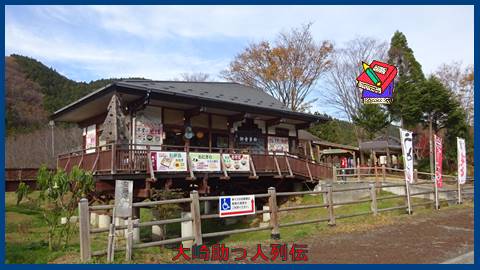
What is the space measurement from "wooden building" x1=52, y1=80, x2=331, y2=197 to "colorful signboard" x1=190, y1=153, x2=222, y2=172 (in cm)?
3

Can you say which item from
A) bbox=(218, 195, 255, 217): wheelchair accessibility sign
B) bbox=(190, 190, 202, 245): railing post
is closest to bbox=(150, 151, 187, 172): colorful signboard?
bbox=(218, 195, 255, 217): wheelchair accessibility sign

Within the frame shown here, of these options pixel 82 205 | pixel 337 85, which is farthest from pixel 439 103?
pixel 82 205

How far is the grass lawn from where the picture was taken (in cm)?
753

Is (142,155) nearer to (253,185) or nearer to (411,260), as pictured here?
(253,185)

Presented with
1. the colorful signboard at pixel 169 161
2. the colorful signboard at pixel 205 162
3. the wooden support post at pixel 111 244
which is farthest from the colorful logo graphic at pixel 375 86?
Answer: the wooden support post at pixel 111 244

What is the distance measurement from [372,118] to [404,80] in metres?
3.83

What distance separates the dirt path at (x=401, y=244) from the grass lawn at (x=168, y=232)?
24.5 inches

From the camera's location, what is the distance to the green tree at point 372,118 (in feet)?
110

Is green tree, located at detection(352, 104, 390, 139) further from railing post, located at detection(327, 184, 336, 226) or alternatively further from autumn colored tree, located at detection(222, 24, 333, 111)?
railing post, located at detection(327, 184, 336, 226)

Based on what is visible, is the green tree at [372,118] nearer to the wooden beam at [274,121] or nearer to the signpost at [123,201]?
the wooden beam at [274,121]

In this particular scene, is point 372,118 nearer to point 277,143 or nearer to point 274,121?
point 277,143

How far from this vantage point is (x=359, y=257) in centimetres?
710

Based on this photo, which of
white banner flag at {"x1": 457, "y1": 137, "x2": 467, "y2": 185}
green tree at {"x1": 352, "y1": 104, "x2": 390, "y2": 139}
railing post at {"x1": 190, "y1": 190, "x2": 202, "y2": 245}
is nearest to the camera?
railing post at {"x1": 190, "y1": 190, "x2": 202, "y2": 245}

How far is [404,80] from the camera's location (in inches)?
1286
